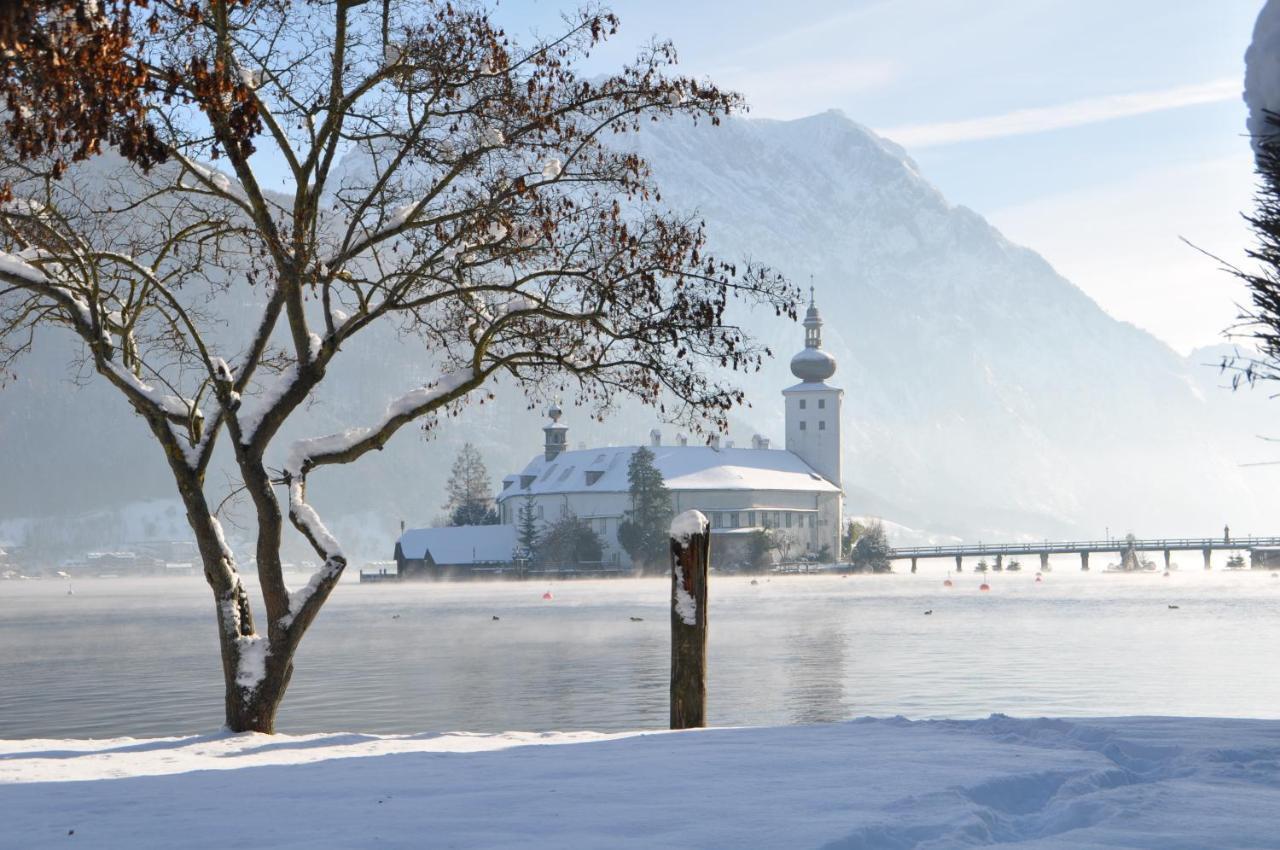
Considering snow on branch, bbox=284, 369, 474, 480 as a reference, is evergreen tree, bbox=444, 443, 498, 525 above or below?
above

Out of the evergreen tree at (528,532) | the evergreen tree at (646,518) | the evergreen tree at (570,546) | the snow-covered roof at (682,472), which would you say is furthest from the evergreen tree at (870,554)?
→ the evergreen tree at (528,532)

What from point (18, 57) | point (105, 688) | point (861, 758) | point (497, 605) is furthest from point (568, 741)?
point (497, 605)

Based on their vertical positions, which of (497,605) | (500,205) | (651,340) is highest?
(500,205)

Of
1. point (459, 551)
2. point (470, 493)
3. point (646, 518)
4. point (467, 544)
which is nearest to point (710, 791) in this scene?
point (646, 518)

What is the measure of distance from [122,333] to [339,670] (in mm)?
22401

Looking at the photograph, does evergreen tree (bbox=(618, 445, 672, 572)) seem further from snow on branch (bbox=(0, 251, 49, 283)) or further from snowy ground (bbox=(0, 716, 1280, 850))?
snowy ground (bbox=(0, 716, 1280, 850))

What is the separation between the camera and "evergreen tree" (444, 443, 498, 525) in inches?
5714

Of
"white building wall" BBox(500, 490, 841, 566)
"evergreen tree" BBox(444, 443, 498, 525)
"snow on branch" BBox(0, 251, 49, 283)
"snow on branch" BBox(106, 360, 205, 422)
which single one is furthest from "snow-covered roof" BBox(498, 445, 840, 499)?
"snow on branch" BBox(0, 251, 49, 283)

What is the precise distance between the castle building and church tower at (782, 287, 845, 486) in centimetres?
10

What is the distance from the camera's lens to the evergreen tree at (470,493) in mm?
145125

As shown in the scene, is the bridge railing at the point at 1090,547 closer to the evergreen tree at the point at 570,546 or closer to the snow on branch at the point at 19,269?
the evergreen tree at the point at 570,546

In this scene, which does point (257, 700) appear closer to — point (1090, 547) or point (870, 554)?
point (870, 554)

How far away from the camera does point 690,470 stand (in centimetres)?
14138

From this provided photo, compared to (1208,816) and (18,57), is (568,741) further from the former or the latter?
(18,57)
